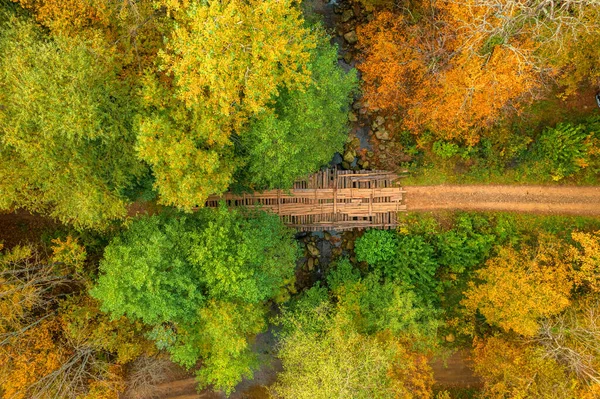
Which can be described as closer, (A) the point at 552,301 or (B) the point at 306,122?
(B) the point at 306,122

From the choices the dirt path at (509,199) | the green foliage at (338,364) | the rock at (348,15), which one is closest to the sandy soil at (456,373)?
the green foliage at (338,364)

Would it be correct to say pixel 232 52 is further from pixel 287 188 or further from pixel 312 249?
pixel 312 249

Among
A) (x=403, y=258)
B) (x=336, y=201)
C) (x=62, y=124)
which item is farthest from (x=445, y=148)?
(x=62, y=124)

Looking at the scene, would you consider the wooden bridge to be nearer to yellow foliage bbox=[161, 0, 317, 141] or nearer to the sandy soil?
yellow foliage bbox=[161, 0, 317, 141]

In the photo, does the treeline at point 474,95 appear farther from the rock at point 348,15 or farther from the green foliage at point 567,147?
the rock at point 348,15

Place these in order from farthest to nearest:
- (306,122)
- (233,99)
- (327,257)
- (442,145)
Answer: (327,257), (442,145), (306,122), (233,99)

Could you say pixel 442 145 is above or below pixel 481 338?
above

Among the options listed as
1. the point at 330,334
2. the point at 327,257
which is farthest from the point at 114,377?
the point at 327,257

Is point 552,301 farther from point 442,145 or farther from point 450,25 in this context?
point 450,25
